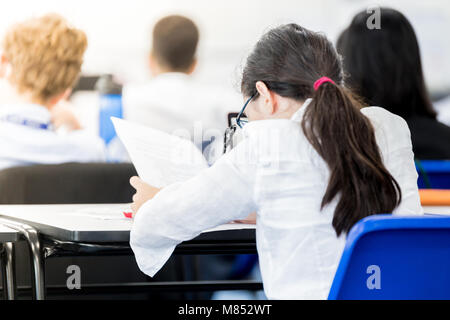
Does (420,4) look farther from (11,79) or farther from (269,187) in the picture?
(269,187)

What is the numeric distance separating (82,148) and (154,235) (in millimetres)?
1155

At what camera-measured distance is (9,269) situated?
1.53 m

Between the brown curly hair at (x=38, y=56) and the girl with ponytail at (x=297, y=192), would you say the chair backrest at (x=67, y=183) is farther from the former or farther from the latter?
the girl with ponytail at (x=297, y=192)

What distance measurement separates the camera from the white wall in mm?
5321

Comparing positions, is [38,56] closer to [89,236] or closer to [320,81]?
[89,236]

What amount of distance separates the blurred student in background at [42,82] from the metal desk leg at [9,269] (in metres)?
0.70

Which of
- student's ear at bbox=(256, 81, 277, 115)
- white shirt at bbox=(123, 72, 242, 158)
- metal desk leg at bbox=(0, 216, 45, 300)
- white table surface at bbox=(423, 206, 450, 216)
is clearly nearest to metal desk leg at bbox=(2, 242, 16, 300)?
metal desk leg at bbox=(0, 216, 45, 300)

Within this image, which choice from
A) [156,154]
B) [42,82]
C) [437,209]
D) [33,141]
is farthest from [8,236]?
[42,82]

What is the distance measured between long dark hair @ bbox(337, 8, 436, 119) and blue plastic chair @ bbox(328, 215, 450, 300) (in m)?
1.36

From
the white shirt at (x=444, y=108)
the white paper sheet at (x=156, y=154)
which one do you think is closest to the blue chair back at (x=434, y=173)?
the white paper sheet at (x=156, y=154)

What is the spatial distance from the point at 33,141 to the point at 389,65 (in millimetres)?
1194

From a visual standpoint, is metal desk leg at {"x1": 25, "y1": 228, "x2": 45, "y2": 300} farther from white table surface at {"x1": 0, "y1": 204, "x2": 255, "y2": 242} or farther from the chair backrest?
the chair backrest

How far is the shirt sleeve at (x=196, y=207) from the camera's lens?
3.83 ft

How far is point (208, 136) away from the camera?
9.07 feet
